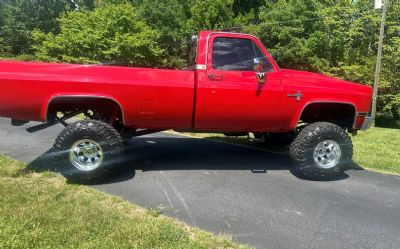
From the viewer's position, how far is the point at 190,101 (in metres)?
5.90

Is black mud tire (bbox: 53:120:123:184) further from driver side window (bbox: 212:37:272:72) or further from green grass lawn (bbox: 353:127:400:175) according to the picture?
green grass lawn (bbox: 353:127:400:175)

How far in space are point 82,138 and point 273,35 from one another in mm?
18918

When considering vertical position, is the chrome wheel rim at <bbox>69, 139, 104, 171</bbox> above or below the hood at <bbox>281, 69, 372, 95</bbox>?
below

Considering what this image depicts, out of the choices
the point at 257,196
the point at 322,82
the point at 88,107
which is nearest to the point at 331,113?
the point at 322,82

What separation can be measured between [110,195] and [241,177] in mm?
1998

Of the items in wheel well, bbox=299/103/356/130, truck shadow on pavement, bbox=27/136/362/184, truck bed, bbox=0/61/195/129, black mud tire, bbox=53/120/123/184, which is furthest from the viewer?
wheel well, bbox=299/103/356/130

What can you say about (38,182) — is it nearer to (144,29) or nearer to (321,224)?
(321,224)

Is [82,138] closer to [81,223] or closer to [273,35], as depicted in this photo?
[81,223]

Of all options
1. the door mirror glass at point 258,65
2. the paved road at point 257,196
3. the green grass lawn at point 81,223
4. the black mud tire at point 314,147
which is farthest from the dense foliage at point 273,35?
the green grass lawn at point 81,223

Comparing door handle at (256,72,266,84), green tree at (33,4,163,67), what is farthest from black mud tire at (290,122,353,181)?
green tree at (33,4,163,67)

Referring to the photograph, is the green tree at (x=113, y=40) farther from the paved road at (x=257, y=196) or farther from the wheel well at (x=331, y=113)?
the wheel well at (x=331, y=113)

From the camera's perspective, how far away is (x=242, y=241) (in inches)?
159

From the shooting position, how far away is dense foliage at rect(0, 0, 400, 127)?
22022 millimetres

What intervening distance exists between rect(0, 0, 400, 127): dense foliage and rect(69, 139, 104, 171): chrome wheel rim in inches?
582
